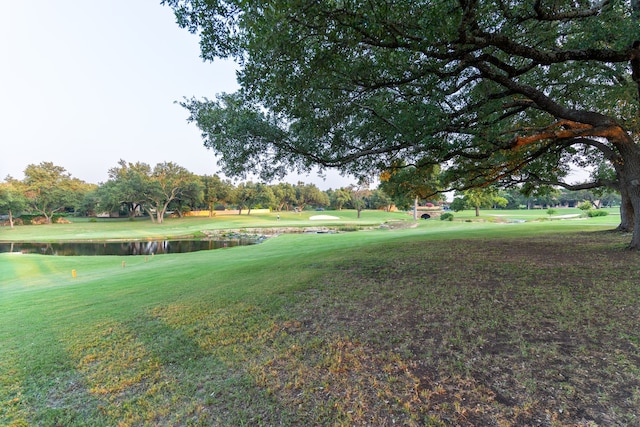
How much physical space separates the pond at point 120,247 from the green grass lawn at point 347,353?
751 inches

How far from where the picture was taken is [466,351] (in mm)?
3027

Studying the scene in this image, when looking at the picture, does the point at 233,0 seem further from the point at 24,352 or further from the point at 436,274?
the point at 436,274

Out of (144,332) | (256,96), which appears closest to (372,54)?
(256,96)

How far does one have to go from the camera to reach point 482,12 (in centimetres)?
447

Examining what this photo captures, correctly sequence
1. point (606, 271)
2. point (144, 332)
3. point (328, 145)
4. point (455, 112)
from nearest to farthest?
1. point (144, 332)
2. point (606, 271)
3. point (455, 112)
4. point (328, 145)

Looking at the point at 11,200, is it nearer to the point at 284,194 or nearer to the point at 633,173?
the point at 284,194

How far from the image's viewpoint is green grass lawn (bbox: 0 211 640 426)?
2.37m

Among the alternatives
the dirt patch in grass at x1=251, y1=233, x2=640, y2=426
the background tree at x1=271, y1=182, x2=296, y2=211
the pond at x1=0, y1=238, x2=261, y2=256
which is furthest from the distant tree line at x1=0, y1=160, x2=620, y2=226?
the dirt patch in grass at x1=251, y1=233, x2=640, y2=426

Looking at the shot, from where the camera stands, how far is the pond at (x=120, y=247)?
75.0 feet

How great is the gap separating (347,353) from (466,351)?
1.25 metres

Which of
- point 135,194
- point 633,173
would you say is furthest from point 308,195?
point 633,173

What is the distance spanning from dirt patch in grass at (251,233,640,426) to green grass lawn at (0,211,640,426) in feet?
0.05

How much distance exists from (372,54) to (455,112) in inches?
103

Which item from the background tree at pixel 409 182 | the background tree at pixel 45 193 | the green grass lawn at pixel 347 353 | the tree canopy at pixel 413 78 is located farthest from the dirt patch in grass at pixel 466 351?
the background tree at pixel 45 193
